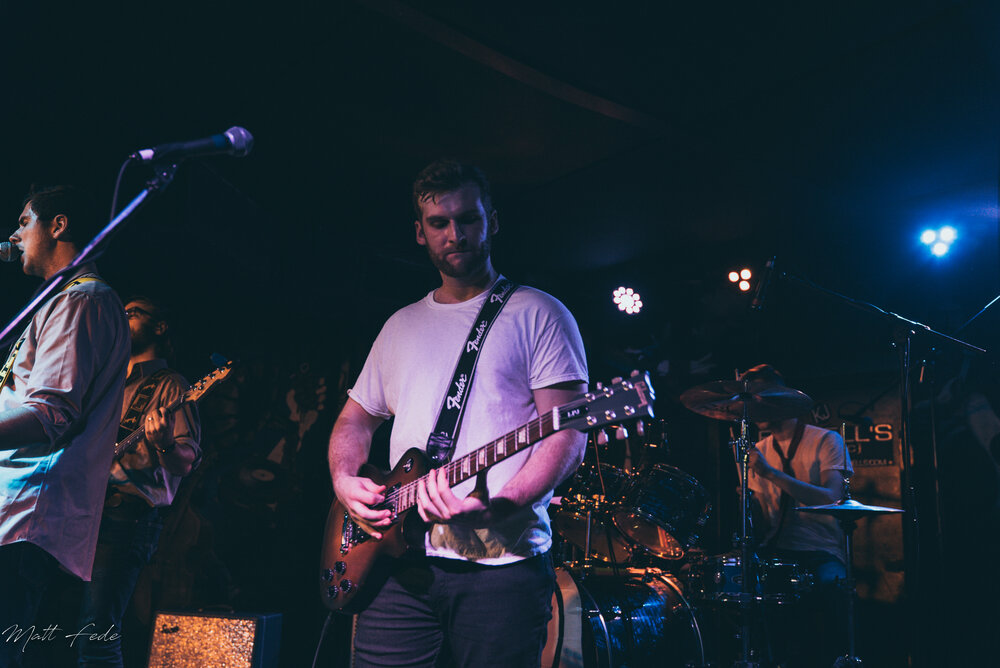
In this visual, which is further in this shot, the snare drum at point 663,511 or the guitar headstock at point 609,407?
the snare drum at point 663,511

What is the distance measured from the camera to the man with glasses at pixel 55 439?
83.5 inches

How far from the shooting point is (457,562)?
6.21ft

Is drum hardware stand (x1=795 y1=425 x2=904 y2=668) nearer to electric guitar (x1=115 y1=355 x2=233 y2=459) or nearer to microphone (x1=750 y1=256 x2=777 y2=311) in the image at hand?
microphone (x1=750 y1=256 x2=777 y2=311)

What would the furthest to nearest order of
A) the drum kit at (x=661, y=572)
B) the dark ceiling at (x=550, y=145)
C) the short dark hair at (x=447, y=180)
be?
1. the drum kit at (x=661, y=572)
2. the dark ceiling at (x=550, y=145)
3. the short dark hair at (x=447, y=180)

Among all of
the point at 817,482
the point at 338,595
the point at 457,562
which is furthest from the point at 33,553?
the point at 817,482

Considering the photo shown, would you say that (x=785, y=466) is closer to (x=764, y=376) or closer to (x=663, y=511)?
(x=764, y=376)

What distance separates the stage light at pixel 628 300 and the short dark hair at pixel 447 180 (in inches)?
211

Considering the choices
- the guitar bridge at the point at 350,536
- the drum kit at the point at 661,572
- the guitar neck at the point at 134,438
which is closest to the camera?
the guitar bridge at the point at 350,536

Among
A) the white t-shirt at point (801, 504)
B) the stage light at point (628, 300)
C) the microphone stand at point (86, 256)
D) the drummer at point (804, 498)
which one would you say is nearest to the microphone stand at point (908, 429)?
the drummer at point (804, 498)

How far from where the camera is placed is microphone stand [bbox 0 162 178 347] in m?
2.06

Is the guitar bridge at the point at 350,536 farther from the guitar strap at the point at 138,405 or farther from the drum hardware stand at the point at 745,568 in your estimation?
the drum hardware stand at the point at 745,568

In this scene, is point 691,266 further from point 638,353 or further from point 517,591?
point 517,591
